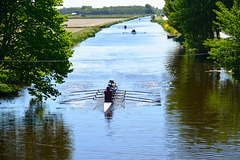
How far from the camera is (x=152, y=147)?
101 ft

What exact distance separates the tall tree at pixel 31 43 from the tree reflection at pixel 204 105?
44.6ft

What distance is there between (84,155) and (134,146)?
4126 mm

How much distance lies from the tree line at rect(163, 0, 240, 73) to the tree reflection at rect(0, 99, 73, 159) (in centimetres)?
3001

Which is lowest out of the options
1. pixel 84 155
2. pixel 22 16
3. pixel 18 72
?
pixel 84 155

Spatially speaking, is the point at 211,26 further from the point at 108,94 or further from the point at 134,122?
the point at 134,122

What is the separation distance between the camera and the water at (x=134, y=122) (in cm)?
2992

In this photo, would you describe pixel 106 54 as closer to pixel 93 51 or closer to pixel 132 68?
pixel 93 51

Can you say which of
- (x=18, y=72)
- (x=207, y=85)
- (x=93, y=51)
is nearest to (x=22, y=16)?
(x=18, y=72)

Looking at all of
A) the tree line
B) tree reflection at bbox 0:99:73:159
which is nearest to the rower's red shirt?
tree reflection at bbox 0:99:73:159

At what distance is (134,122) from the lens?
3781 cm

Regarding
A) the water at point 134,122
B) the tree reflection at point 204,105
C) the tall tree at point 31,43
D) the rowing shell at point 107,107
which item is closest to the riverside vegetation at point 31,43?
the tall tree at point 31,43

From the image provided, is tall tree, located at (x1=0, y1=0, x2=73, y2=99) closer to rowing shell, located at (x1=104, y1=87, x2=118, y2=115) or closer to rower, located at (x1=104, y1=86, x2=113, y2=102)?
rower, located at (x1=104, y1=86, x2=113, y2=102)

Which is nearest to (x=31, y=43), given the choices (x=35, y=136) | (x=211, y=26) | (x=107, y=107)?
(x=107, y=107)

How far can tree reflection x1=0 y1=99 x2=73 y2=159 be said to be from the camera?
29.7m
